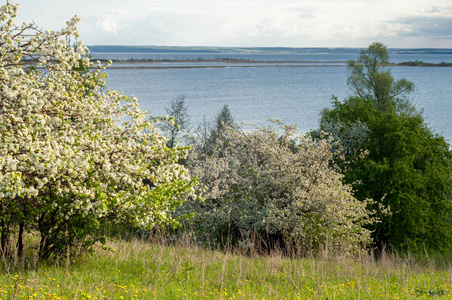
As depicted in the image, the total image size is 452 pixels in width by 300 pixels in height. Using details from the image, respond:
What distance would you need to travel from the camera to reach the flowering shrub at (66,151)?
7527mm

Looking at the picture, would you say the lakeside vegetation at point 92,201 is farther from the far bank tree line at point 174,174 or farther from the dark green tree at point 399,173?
the dark green tree at point 399,173

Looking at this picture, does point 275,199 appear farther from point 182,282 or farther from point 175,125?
point 175,125

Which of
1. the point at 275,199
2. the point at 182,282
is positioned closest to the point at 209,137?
the point at 275,199

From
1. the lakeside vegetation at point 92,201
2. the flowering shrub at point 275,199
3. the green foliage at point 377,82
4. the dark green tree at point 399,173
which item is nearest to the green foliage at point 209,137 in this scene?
the flowering shrub at point 275,199

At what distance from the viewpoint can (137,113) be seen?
956 centimetres

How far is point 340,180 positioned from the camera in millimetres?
26922

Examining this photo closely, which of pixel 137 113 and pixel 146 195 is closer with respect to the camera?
pixel 146 195

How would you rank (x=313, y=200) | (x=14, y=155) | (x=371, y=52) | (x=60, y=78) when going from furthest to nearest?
(x=371, y=52)
(x=313, y=200)
(x=60, y=78)
(x=14, y=155)

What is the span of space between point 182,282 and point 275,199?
336 inches

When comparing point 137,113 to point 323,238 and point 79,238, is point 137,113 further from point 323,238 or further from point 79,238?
point 323,238

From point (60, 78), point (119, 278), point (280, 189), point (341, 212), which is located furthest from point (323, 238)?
point (60, 78)

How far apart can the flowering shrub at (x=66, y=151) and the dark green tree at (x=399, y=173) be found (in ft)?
59.3

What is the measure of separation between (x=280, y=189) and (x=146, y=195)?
926 cm

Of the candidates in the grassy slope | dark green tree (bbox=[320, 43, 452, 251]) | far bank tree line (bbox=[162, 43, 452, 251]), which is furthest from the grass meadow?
dark green tree (bbox=[320, 43, 452, 251])
